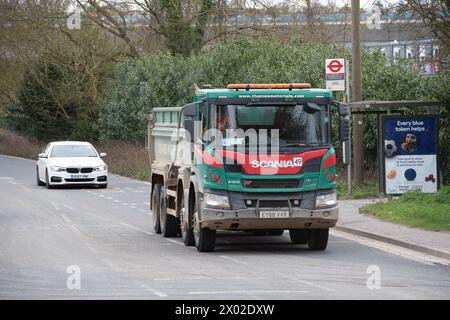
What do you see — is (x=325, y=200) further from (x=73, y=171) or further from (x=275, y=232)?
(x=73, y=171)

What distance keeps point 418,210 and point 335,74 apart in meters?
5.91

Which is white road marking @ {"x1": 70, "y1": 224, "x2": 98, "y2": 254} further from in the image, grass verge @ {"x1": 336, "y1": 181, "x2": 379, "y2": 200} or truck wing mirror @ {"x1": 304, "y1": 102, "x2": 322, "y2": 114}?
grass verge @ {"x1": 336, "y1": 181, "x2": 379, "y2": 200}

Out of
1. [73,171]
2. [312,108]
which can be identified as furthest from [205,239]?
[73,171]

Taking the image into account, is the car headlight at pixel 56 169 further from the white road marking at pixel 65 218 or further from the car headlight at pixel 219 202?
the car headlight at pixel 219 202

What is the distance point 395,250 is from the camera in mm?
18625

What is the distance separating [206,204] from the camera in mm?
17938

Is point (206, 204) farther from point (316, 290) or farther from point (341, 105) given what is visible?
point (316, 290)

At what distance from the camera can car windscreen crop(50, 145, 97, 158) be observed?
124 ft

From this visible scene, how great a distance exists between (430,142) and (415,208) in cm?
375

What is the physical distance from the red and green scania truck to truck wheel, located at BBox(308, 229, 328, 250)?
0.02m

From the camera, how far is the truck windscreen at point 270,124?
1805cm

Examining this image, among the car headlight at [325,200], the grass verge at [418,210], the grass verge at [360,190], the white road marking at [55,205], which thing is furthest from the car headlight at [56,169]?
the car headlight at [325,200]

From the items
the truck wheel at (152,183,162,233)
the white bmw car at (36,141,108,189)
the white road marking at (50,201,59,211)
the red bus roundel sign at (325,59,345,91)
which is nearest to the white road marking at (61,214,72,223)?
the white road marking at (50,201,59,211)

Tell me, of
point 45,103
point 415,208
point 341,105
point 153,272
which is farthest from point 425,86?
point 45,103
